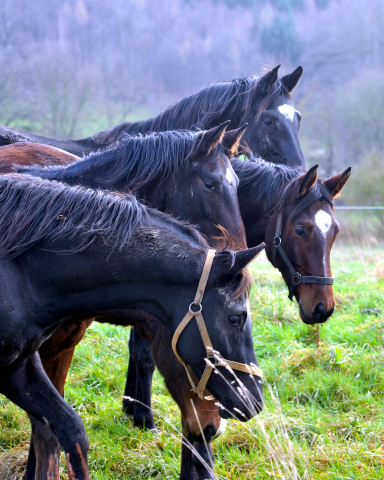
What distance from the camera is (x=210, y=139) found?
2928mm

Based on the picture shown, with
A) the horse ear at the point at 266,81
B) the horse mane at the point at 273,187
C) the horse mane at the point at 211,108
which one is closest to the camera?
the horse mane at the point at 273,187

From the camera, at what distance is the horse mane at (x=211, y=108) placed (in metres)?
3.97

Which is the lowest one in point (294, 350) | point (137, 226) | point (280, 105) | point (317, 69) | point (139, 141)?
point (294, 350)

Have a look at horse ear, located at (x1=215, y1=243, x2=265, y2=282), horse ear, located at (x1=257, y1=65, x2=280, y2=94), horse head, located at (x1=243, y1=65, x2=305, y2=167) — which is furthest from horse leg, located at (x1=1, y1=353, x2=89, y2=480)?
horse ear, located at (x1=257, y1=65, x2=280, y2=94)

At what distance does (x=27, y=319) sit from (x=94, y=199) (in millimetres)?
607

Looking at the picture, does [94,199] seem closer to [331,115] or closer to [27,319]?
[27,319]

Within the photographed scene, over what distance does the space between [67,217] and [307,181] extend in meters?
1.73

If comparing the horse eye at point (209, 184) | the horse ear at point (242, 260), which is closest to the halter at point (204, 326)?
the horse ear at point (242, 260)

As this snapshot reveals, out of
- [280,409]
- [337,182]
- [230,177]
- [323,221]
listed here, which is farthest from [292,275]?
[280,409]

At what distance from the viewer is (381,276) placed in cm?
677

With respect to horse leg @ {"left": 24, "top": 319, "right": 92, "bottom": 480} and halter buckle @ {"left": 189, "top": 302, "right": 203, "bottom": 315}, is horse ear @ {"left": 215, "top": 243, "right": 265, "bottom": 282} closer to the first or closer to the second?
halter buckle @ {"left": 189, "top": 302, "right": 203, "bottom": 315}

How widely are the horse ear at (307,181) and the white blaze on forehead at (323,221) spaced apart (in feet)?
0.58

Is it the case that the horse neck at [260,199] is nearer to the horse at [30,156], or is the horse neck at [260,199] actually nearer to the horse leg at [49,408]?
the horse at [30,156]

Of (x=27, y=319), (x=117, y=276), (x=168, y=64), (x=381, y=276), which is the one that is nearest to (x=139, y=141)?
(x=117, y=276)
